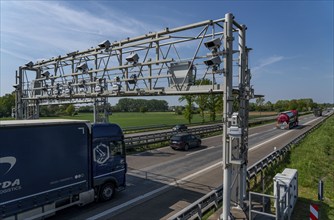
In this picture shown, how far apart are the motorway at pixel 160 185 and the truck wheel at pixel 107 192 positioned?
238 millimetres

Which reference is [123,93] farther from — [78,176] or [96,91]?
[78,176]

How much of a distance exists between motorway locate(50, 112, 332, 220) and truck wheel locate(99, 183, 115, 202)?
24 centimetres

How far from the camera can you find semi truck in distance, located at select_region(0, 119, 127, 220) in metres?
8.23

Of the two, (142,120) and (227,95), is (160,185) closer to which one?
(227,95)

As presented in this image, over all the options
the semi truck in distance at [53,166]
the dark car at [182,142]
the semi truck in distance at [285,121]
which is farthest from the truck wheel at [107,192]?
the semi truck in distance at [285,121]

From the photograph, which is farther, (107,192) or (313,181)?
(313,181)

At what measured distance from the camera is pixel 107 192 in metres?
11.6

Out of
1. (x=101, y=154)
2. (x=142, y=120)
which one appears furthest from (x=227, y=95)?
(x=142, y=120)

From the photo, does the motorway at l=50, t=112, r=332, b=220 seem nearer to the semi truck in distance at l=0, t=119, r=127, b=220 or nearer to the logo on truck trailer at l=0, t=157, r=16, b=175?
the semi truck in distance at l=0, t=119, r=127, b=220

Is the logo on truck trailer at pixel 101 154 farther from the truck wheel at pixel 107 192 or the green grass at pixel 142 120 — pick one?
the green grass at pixel 142 120

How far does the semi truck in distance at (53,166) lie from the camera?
324 inches

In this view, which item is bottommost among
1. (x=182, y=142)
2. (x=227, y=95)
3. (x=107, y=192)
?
(x=107, y=192)

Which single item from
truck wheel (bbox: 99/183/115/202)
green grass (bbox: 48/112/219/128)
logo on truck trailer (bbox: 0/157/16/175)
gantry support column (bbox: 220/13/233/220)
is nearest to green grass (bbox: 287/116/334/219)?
gantry support column (bbox: 220/13/233/220)

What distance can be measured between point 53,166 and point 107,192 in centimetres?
304
